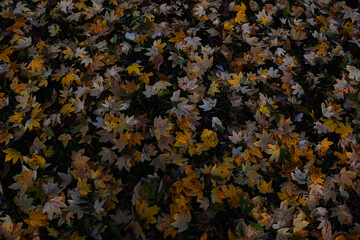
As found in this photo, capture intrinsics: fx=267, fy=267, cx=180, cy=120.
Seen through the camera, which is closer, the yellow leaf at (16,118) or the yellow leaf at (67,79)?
the yellow leaf at (16,118)

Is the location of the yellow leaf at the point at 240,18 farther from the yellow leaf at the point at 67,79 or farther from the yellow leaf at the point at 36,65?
the yellow leaf at the point at 36,65

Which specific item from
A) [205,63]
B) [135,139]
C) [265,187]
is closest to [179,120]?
[135,139]

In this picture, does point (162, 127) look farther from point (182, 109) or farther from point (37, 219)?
point (37, 219)

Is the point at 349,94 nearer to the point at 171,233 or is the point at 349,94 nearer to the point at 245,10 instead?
the point at 245,10

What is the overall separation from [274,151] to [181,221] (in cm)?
87

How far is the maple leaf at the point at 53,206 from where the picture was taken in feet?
5.58

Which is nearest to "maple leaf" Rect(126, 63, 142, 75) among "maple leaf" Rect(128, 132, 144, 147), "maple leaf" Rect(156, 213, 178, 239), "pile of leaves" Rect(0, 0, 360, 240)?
→ "pile of leaves" Rect(0, 0, 360, 240)

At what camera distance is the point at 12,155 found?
6.36 ft

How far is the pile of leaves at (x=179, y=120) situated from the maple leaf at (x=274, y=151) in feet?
0.03

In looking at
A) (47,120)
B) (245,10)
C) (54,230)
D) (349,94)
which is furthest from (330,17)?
(54,230)

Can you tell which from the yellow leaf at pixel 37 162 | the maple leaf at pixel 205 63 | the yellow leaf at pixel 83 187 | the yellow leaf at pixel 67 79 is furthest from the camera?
the maple leaf at pixel 205 63

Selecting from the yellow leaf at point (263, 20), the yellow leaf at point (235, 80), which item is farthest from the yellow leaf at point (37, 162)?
the yellow leaf at point (263, 20)

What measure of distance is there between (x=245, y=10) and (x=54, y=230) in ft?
9.33

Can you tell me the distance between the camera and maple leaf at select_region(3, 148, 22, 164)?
1.92 metres
